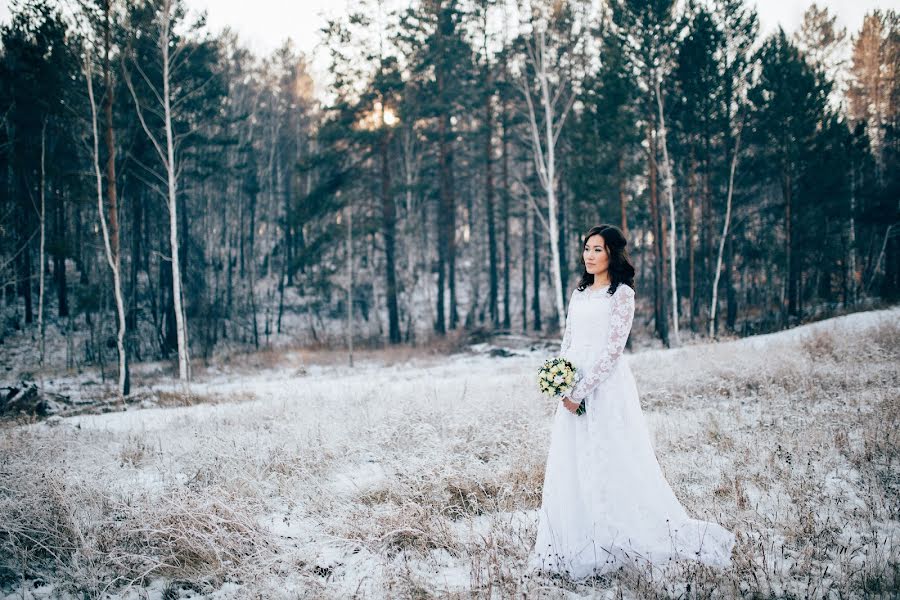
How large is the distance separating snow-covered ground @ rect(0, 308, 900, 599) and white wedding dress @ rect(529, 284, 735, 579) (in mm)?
152

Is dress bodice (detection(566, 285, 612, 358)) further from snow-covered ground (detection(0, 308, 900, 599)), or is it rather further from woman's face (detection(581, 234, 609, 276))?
snow-covered ground (detection(0, 308, 900, 599))

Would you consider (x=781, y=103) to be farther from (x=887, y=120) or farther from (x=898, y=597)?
(x=898, y=597)

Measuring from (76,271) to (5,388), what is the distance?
2201 centimetres

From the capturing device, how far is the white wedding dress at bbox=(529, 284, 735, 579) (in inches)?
123

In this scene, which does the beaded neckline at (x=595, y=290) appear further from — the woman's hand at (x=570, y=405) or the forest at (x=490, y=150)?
the forest at (x=490, y=150)

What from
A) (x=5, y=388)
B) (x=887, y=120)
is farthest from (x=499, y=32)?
(x=5, y=388)

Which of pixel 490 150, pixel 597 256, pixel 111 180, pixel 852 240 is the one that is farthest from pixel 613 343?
pixel 852 240

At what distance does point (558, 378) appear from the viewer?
10.2 feet

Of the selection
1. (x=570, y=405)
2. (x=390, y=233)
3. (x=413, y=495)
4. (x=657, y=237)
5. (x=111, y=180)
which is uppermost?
(x=111, y=180)

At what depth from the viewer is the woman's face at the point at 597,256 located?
3297mm

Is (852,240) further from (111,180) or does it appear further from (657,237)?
(111,180)

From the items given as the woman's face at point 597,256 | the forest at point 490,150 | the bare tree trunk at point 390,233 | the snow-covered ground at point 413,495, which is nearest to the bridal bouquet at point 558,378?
the woman's face at point 597,256

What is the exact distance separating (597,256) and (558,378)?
3.00 ft

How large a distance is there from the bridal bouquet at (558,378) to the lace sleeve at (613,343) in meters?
0.07
